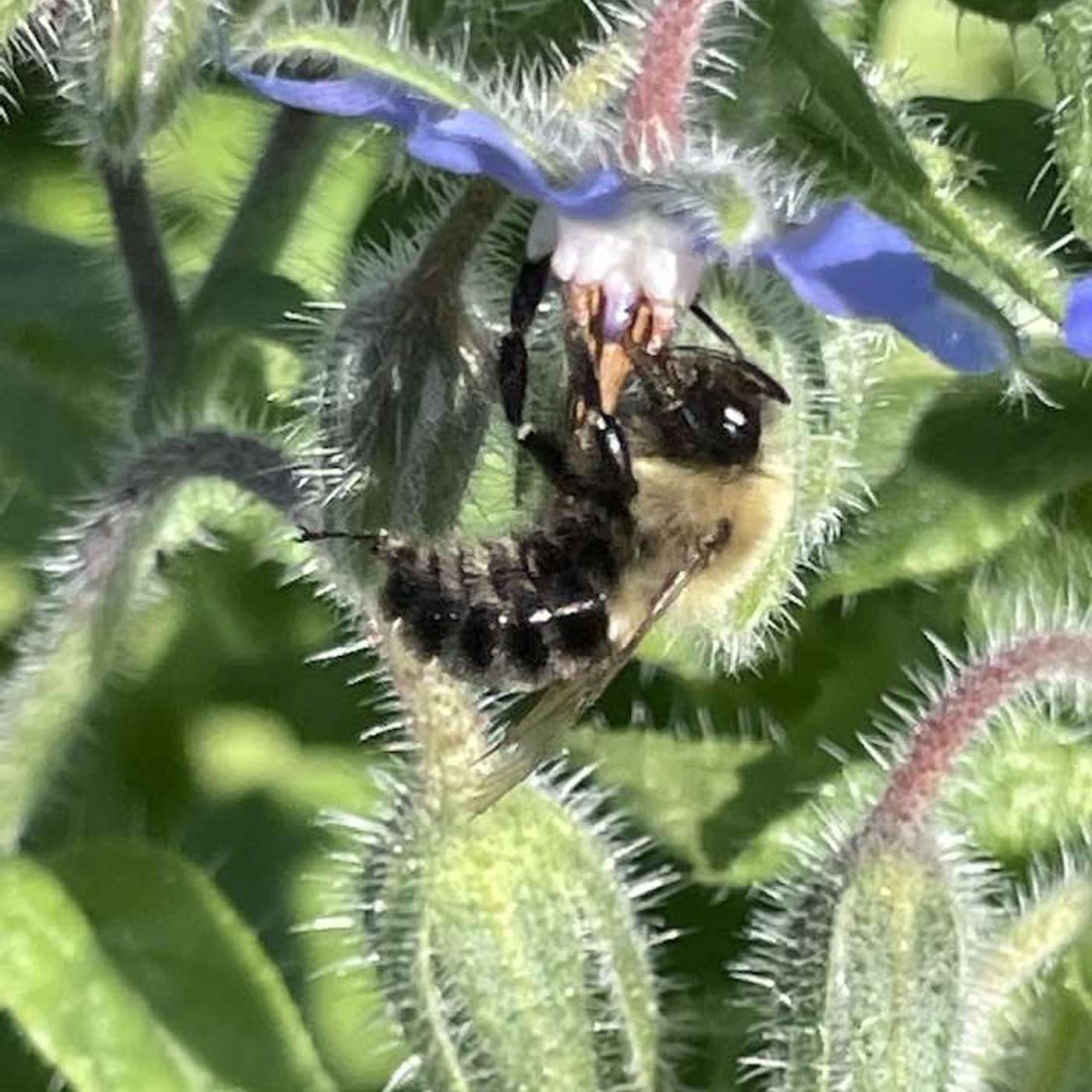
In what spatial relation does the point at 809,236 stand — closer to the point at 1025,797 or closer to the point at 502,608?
the point at 502,608

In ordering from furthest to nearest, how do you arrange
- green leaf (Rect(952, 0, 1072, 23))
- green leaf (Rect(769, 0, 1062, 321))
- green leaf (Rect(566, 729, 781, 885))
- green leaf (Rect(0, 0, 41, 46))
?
1. green leaf (Rect(566, 729, 781, 885))
2. green leaf (Rect(952, 0, 1072, 23))
3. green leaf (Rect(769, 0, 1062, 321))
4. green leaf (Rect(0, 0, 41, 46))

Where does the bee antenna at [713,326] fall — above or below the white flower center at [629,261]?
below

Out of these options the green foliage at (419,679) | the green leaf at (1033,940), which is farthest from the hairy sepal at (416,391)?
the green leaf at (1033,940)

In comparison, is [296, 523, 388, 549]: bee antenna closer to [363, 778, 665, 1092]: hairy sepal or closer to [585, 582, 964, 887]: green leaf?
[363, 778, 665, 1092]: hairy sepal

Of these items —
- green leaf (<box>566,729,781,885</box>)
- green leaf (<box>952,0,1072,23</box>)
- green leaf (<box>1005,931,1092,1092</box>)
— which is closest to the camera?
green leaf (<box>1005,931,1092,1092</box>)

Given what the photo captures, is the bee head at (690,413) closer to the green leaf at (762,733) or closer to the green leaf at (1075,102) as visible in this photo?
the green leaf at (1075,102)

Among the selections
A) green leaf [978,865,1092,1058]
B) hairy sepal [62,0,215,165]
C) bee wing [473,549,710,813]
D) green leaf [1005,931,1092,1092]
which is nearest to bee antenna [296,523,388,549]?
bee wing [473,549,710,813]

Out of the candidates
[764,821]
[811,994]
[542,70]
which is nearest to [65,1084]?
[764,821]
